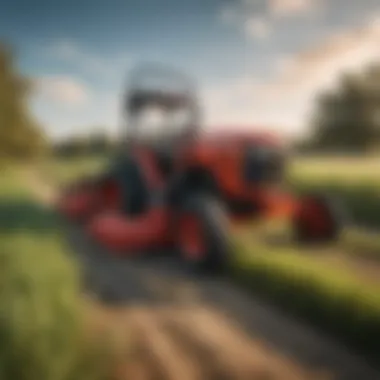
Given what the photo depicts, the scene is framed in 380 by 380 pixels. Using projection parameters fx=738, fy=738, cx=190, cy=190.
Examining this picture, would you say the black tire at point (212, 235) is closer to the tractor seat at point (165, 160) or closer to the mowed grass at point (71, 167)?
the tractor seat at point (165, 160)

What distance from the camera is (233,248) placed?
4.23 ft

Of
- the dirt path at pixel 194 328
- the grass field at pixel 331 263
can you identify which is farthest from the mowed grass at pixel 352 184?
the dirt path at pixel 194 328

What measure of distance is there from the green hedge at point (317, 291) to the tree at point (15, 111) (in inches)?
16.5

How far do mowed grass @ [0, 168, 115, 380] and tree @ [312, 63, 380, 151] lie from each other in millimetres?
487

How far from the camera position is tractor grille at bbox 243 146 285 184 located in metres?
1.30

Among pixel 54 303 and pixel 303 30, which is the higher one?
pixel 303 30

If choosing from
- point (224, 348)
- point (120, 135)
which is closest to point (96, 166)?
point (120, 135)

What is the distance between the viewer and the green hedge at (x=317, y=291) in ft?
4.00

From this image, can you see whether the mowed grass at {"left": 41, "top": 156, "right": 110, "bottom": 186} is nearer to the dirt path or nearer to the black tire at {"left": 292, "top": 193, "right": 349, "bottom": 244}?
the dirt path

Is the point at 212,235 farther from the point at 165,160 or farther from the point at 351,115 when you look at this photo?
the point at 351,115

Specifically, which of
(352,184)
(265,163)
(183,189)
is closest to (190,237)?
(183,189)

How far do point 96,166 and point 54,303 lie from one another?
274 mm

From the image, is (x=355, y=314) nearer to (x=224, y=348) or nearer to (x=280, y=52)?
(x=224, y=348)

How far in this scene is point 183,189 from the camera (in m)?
1.36
